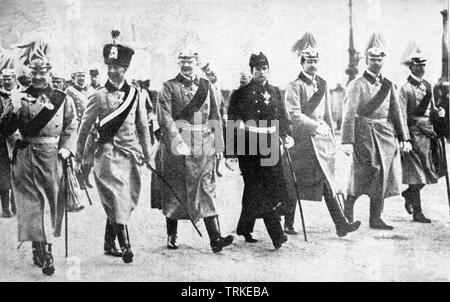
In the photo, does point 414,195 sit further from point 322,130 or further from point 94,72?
point 94,72

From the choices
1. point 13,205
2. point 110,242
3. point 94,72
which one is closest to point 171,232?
point 110,242

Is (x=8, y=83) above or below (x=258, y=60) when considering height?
below

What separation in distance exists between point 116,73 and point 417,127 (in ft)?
8.10

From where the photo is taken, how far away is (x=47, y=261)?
14.5 feet

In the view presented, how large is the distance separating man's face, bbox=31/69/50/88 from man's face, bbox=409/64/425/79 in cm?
291

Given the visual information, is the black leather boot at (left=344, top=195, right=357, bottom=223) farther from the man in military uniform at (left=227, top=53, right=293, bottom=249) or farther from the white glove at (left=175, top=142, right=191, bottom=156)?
the white glove at (left=175, top=142, right=191, bottom=156)

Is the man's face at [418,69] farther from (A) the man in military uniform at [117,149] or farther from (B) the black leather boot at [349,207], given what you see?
(A) the man in military uniform at [117,149]

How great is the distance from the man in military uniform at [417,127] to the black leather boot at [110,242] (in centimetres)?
234

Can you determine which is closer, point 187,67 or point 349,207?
point 187,67

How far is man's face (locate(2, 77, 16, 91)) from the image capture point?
459cm

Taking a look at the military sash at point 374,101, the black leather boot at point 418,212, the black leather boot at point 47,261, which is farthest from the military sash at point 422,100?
the black leather boot at point 47,261

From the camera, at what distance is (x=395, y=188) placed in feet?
15.4

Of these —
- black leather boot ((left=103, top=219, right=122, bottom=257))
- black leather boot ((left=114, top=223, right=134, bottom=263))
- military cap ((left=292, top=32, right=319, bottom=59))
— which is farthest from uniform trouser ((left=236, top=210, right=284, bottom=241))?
military cap ((left=292, top=32, right=319, bottom=59))

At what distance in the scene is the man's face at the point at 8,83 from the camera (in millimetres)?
4594
